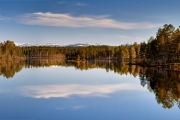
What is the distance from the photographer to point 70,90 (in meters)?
29.9

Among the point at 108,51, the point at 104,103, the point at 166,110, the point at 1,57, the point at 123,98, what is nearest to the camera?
the point at 166,110

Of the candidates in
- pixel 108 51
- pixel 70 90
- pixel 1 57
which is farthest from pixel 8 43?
pixel 70 90

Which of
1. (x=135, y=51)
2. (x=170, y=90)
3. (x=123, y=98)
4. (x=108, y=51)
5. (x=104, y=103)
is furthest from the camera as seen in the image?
(x=108, y=51)

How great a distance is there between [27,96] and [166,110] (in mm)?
14850

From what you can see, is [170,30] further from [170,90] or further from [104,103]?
[104,103]

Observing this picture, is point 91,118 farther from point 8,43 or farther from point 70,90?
point 8,43

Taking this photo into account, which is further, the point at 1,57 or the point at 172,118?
the point at 1,57

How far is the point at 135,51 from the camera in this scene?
157 m

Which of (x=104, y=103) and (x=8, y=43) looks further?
(x=8, y=43)

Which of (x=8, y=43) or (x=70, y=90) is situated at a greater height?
(x=8, y=43)

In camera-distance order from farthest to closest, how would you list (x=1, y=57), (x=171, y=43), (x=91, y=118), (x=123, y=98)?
(x=1, y=57), (x=171, y=43), (x=123, y=98), (x=91, y=118)

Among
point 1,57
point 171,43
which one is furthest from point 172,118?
point 1,57

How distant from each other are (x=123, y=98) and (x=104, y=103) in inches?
127

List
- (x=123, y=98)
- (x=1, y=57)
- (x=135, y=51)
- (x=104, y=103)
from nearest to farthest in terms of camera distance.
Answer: (x=104, y=103)
(x=123, y=98)
(x=1, y=57)
(x=135, y=51)
